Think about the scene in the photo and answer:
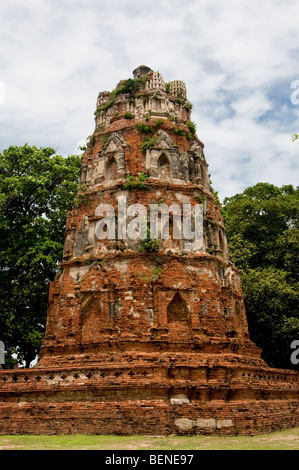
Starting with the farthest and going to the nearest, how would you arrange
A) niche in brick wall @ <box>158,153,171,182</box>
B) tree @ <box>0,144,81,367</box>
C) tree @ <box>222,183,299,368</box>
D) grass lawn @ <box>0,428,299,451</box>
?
tree @ <box>222,183,299,368</box> → tree @ <box>0,144,81,367</box> → niche in brick wall @ <box>158,153,171,182</box> → grass lawn @ <box>0,428,299,451</box>

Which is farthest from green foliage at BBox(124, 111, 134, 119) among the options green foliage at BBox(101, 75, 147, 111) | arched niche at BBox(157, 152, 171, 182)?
arched niche at BBox(157, 152, 171, 182)

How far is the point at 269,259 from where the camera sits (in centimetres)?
2636

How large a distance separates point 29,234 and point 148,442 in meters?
13.2

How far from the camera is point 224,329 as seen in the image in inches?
605

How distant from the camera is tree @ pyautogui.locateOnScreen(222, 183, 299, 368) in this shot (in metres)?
22.6

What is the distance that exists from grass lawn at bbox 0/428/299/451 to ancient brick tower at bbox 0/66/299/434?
1.92 ft

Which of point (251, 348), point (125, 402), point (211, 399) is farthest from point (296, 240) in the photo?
point (125, 402)

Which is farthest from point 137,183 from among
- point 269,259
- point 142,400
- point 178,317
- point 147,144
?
point 269,259

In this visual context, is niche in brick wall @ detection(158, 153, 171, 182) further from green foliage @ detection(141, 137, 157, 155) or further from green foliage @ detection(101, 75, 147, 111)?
green foliage @ detection(101, 75, 147, 111)

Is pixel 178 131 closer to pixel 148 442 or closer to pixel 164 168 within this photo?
pixel 164 168

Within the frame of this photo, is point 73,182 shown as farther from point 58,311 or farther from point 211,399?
point 211,399

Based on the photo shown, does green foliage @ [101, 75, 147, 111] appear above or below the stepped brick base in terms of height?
above

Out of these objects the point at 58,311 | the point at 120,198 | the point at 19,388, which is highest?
the point at 120,198
